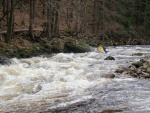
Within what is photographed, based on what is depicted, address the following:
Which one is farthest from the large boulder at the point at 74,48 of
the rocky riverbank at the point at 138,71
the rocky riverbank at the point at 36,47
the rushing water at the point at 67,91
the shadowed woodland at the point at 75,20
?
the rocky riverbank at the point at 138,71

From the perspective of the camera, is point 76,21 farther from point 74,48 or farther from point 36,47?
point 74,48

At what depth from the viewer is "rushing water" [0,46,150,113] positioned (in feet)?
23.5

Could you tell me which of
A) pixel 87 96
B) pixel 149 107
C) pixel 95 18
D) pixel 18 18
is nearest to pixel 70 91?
pixel 87 96

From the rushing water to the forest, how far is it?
2.99 meters

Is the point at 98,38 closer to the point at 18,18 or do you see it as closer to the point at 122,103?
the point at 18,18

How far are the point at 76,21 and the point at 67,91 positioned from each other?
8.53m

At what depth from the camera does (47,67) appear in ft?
43.7

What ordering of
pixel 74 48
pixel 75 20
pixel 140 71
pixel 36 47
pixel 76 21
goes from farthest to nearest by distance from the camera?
pixel 75 20 → pixel 74 48 → pixel 36 47 → pixel 76 21 → pixel 140 71

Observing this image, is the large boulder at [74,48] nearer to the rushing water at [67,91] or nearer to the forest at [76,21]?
the forest at [76,21]

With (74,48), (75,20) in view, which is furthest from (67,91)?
(75,20)

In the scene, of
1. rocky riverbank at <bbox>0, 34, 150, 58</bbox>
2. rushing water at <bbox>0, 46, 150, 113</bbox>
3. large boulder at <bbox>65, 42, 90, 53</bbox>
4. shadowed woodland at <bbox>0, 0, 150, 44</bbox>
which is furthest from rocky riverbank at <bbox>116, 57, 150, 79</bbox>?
large boulder at <bbox>65, 42, 90, 53</bbox>

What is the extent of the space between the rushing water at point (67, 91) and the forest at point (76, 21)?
9.82 feet

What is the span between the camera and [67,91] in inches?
345

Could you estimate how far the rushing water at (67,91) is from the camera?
7.15 m
